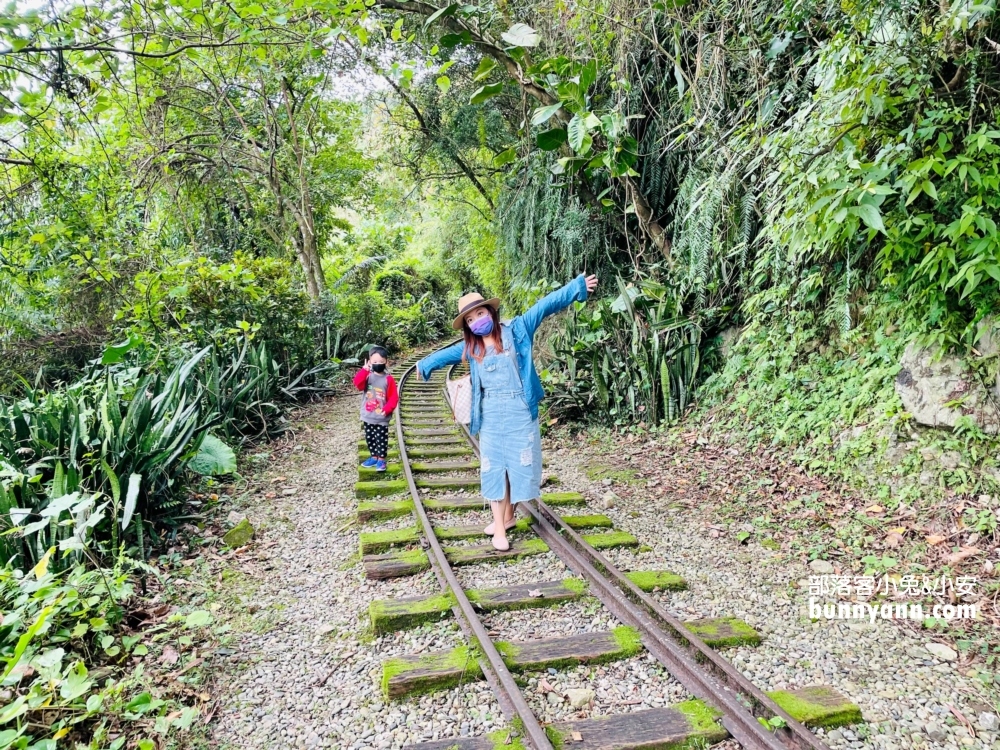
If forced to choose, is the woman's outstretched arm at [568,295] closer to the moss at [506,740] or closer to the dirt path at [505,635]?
the dirt path at [505,635]

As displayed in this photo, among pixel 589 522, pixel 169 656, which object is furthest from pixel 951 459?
pixel 169 656

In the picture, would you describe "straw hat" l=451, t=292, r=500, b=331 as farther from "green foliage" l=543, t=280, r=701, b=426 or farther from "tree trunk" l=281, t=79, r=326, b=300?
"tree trunk" l=281, t=79, r=326, b=300

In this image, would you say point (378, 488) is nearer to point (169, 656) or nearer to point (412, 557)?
point (412, 557)

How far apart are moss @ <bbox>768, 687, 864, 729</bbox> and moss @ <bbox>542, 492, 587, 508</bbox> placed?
263cm

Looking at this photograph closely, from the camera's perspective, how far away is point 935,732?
2.51 m

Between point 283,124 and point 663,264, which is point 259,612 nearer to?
point 663,264

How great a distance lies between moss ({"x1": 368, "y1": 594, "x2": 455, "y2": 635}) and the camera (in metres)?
3.37

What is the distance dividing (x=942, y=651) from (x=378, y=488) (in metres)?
Answer: 4.29

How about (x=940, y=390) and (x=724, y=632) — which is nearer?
(x=724, y=632)

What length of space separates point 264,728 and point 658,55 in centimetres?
805

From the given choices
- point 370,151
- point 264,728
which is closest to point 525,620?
point 264,728

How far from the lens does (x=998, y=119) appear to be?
3.50m

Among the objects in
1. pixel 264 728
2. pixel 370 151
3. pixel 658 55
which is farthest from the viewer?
pixel 370 151

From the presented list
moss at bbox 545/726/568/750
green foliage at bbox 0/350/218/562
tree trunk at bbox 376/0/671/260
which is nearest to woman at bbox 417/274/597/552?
moss at bbox 545/726/568/750
